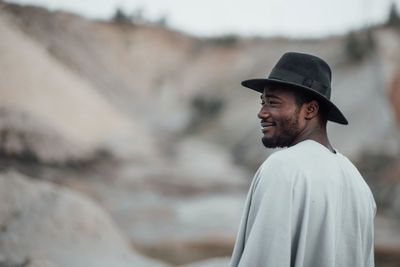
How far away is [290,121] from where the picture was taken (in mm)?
2150

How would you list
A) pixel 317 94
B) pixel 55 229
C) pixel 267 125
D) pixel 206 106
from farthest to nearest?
pixel 206 106 < pixel 55 229 < pixel 267 125 < pixel 317 94

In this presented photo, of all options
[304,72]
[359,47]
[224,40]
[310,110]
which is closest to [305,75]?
[304,72]

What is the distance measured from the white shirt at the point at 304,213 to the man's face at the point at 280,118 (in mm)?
112

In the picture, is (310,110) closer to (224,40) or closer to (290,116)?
(290,116)

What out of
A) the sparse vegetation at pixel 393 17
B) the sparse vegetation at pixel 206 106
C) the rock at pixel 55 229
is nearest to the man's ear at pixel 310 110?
the rock at pixel 55 229

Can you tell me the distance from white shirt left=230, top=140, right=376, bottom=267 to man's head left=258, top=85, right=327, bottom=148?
0.10 meters

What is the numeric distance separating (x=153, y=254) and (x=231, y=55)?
939 inches

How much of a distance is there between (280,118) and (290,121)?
51 millimetres

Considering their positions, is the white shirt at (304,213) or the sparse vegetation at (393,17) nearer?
the white shirt at (304,213)

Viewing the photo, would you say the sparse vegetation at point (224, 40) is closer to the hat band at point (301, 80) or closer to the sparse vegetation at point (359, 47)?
the sparse vegetation at point (359, 47)

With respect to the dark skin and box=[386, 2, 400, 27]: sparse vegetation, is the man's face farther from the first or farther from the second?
box=[386, 2, 400, 27]: sparse vegetation

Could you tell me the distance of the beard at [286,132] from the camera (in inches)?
84.7

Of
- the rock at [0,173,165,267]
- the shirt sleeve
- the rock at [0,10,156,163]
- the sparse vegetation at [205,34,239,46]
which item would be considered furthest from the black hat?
the sparse vegetation at [205,34,239,46]

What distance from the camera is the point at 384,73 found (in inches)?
890
